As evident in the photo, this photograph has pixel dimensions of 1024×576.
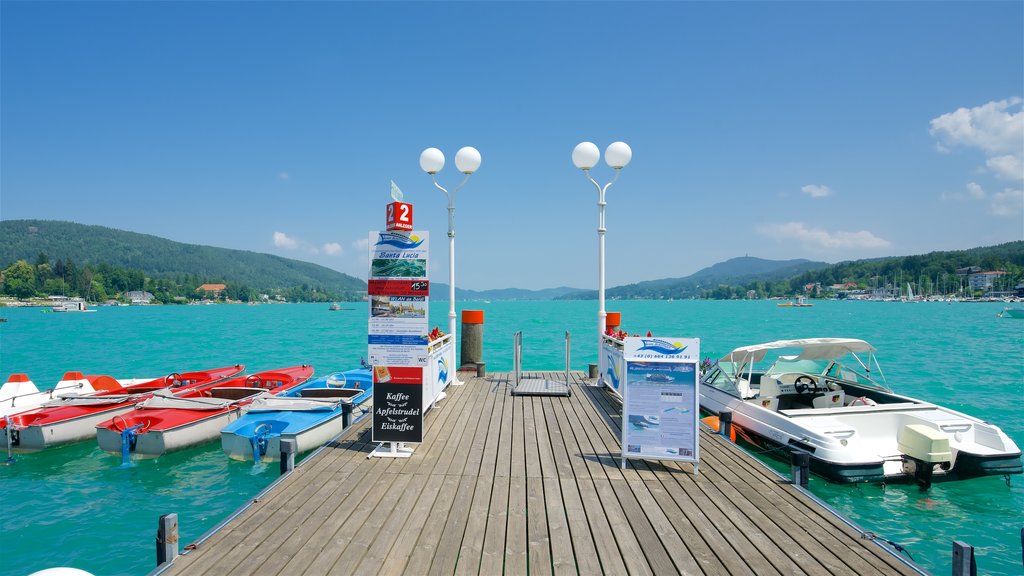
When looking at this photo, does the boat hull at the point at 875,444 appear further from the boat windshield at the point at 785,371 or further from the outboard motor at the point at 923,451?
the boat windshield at the point at 785,371

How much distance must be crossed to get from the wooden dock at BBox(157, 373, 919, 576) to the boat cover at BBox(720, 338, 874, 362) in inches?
152

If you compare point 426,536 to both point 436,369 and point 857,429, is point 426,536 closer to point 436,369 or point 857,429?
point 436,369

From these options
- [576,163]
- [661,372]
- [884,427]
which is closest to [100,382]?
[576,163]

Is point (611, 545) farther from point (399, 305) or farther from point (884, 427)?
point (884, 427)

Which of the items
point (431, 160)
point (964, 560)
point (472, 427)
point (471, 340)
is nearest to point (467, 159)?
point (431, 160)

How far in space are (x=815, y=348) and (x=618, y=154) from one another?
19.4 ft

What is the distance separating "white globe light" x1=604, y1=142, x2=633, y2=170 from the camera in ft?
36.8

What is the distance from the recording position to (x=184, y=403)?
1130 centimetres

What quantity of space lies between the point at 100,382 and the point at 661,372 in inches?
662

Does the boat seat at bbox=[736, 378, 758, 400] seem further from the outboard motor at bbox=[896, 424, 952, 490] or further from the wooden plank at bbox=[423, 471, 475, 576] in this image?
the wooden plank at bbox=[423, 471, 475, 576]

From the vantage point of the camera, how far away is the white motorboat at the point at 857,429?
737 cm

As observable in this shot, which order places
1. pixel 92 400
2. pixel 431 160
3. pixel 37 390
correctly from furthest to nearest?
pixel 37 390 < pixel 92 400 < pixel 431 160

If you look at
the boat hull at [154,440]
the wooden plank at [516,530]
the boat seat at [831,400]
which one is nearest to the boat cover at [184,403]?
the boat hull at [154,440]

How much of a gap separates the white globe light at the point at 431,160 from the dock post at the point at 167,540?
913cm
